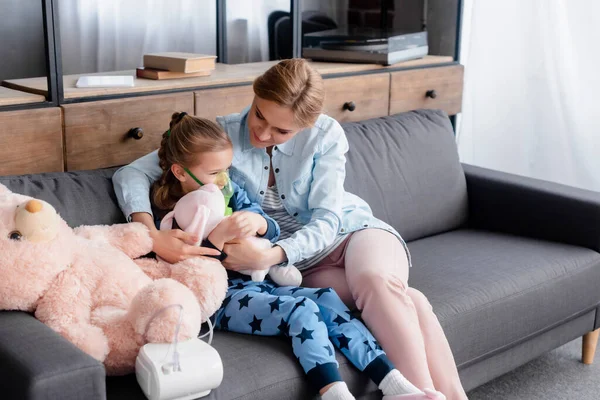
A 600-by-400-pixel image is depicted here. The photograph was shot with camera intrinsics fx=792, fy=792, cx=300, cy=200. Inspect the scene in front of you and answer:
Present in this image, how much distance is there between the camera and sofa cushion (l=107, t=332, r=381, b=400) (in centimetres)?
153

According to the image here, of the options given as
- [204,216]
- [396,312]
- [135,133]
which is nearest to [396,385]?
[396,312]

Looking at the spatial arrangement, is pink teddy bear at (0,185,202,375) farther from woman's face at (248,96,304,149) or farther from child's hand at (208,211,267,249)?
woman's face at (248,96,304,149)

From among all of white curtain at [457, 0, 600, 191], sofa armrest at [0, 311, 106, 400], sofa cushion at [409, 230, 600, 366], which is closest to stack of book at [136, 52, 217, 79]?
sofa cushion at [409, 230, 600, 366]

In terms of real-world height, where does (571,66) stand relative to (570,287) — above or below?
above

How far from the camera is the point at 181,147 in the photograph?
71.8 inches

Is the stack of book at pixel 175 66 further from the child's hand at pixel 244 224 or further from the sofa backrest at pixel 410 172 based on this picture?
the child's hand at pixel 244 224

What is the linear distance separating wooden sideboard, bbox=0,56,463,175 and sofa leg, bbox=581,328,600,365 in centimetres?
106

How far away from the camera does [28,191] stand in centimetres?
180

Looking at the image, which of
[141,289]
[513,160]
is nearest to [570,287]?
[513,160]

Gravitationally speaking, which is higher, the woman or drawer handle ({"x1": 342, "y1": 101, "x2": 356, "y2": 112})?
drawer handle ({"x1": 342, "y1": 101, "x2": 356, "y2": 112})

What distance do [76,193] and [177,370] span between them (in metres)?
0.63

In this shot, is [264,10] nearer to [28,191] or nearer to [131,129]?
[131,129]

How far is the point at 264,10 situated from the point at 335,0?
0.44 meters

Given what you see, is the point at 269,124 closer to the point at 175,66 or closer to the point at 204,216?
the point at 204,216
